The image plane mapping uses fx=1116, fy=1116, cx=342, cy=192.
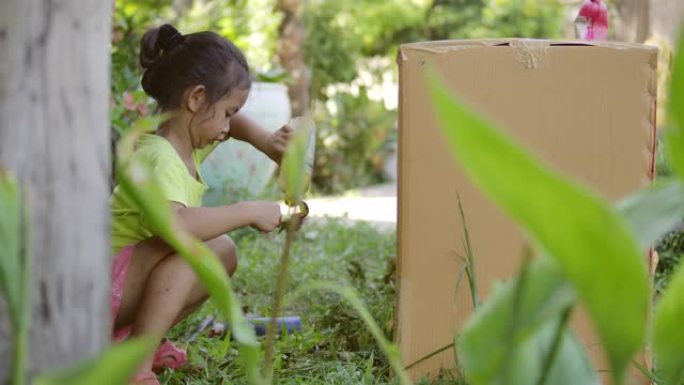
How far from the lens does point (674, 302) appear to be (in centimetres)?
101

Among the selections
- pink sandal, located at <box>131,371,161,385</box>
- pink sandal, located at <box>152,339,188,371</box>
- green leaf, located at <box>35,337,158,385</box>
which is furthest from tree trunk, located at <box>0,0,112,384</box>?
pink sandal, located at <box>152,339,188,371</box>

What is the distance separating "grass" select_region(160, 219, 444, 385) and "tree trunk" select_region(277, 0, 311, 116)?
279 cm

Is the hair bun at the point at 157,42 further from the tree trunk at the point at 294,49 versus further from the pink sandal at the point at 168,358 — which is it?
the tree trunk at the point at 294,49

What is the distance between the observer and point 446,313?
2.15 meters

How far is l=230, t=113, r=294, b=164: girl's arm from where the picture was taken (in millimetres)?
2453

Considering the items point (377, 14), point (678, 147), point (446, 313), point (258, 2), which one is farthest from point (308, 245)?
point (377, 14)

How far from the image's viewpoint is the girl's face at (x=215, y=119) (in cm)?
228

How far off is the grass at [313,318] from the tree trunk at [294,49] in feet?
9.16

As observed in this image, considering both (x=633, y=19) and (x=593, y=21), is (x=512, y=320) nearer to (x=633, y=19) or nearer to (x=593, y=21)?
(x=593, y=21)

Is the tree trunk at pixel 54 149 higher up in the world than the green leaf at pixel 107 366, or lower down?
higher up

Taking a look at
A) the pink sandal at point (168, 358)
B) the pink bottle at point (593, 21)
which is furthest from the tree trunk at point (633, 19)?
the pink sandal at point (168, 358)

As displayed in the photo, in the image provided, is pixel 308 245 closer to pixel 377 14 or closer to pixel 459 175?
pixel 459 175

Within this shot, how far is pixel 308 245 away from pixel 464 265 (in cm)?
216

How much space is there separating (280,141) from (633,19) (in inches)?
163
